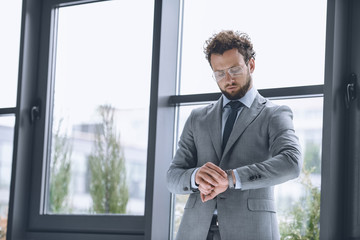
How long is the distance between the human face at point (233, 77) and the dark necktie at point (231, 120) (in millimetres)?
32

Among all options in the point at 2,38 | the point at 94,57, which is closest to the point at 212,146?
the point at 94,57

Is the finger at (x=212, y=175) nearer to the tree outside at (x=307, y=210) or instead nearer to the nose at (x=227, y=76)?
the nose at (x=227, y=76)

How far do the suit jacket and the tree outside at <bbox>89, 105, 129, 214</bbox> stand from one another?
87 centimetres

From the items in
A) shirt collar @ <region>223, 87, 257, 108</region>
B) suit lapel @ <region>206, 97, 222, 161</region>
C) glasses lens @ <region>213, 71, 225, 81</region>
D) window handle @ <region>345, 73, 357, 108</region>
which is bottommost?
suit lapel @ <region>206, 97, 222, 161</region>

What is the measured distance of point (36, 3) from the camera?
3.87 m

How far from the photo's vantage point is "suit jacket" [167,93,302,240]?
89.6 inches

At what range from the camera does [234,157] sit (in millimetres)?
2447

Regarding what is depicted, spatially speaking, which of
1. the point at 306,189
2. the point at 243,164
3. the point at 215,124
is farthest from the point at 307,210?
the point at 215,124

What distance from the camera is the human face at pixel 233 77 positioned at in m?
2.51

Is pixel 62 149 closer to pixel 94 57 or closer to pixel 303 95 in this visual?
pixel 94 57

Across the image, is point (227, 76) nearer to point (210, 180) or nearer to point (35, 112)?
point (210, 180)

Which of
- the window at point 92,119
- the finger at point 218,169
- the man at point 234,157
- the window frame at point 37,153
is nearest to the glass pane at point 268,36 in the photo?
the window frame at point 37,153

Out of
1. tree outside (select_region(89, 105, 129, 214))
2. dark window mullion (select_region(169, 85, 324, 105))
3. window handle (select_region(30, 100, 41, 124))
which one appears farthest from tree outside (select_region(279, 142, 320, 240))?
window handle (select_region(30, 100, 41, 124))

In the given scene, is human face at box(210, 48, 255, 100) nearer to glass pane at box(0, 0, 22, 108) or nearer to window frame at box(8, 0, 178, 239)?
window frame at box(8, 0, 178, 239)
